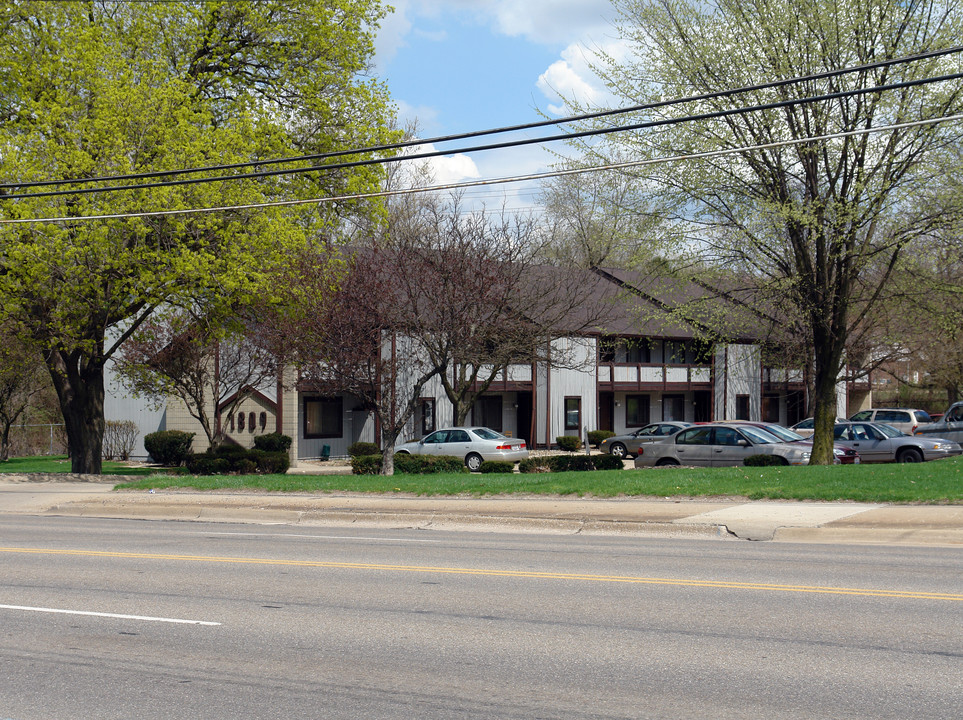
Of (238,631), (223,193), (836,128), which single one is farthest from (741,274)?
(238,631)

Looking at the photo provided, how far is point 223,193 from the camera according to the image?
23.1 metres

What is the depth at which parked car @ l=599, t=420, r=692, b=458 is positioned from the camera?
36.0 m

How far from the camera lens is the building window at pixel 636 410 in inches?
1915

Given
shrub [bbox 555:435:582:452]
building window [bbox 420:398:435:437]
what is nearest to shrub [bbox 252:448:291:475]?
building window [bbox 420:398:435:437]

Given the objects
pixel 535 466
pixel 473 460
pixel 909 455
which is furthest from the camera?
pixel 473 460

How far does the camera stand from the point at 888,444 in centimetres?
2688

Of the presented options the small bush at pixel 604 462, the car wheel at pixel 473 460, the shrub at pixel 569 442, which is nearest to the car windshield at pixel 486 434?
the car wheel at pixel 473 460

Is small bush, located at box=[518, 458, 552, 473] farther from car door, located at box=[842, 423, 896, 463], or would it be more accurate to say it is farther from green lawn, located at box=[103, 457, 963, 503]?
car door, located at box=[842, 423, 896, 463]

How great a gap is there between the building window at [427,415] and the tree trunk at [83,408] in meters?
15.9

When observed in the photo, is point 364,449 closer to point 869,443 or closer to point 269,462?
point 269,462

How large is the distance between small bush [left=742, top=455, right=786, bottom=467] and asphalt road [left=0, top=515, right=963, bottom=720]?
1056cm

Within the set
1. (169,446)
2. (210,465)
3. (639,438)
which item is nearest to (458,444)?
(210,465)

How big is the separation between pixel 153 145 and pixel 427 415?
20.0 meters

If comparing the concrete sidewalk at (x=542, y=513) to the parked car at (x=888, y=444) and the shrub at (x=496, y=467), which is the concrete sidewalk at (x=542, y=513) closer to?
the shrub at (x=496, y=467)
